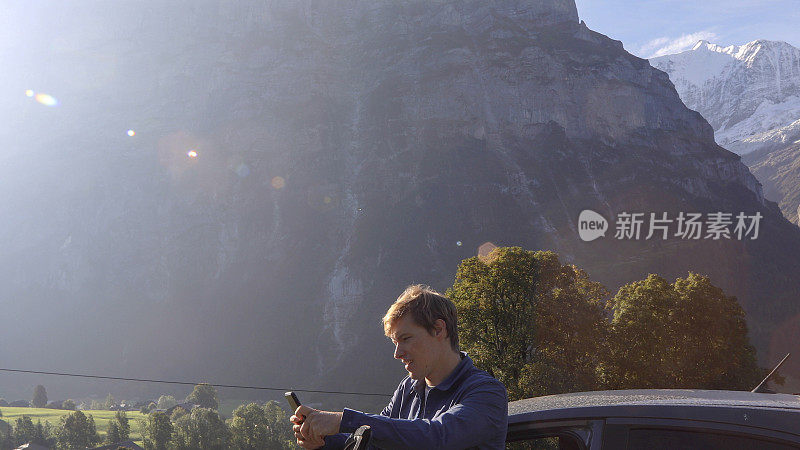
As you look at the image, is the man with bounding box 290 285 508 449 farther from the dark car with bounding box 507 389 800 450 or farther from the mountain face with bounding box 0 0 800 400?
the mountain face with bounding box 0 0 800 400

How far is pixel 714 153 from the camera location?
185750 millimetres

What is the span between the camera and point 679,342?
Result: 87.5 feet

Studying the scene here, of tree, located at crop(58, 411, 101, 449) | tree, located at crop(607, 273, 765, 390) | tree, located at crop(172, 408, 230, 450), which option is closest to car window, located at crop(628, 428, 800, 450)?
tree, located at crop(607, 273, 765, 390)

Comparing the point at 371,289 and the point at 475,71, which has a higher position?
the point at 475,71

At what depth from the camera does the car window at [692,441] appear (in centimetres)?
262

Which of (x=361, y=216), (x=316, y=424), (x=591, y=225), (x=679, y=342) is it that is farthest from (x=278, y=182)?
(x=316, y=424)

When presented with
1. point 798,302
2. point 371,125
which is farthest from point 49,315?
point 798,302

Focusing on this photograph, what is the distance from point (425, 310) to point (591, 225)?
179m

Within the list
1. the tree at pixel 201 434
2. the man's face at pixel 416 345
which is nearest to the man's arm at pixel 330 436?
the man's face at pixel 416 345

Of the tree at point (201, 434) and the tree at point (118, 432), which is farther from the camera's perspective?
the tree at point (118, 432)

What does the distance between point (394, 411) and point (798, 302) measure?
16838 cm

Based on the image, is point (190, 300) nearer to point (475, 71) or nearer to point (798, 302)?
point (475, 71)

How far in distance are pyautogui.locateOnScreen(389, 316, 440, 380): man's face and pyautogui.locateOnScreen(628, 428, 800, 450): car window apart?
3.46 feet

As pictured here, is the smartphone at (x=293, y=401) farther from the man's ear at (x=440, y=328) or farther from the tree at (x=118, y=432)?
the tree at (x=118, y=432)
